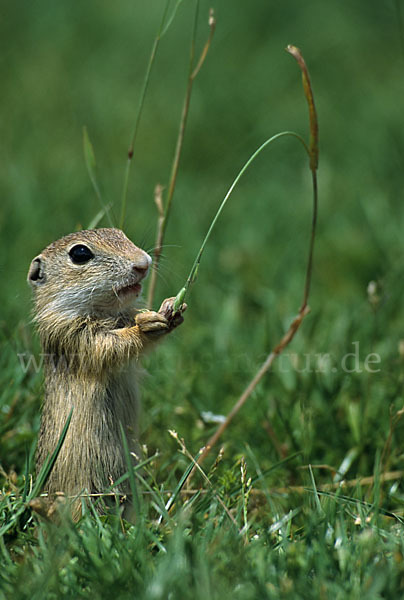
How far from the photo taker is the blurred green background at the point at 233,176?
415cm

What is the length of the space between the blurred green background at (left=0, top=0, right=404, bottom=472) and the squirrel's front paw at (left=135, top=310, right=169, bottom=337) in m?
0.69

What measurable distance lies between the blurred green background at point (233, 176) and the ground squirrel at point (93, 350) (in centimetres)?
60

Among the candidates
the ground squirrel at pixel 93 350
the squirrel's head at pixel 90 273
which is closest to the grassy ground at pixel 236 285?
the ground squirrel at pixel 93 350

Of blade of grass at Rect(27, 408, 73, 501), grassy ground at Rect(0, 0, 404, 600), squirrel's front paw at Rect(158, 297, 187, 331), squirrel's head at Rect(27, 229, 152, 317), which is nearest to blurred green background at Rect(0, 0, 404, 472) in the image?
grassy ground at Rect(0, 0, 404, 600)

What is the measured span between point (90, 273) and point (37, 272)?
34 cm

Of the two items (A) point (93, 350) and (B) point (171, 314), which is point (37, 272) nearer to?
(A) point (93, 350)

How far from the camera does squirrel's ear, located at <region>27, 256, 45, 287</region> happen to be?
325 centimetres

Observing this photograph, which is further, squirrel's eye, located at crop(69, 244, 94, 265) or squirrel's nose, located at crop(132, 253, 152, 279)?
squirrel's eye, located at crop(69, 244, 94, 265)

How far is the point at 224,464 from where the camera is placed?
3.58 metres

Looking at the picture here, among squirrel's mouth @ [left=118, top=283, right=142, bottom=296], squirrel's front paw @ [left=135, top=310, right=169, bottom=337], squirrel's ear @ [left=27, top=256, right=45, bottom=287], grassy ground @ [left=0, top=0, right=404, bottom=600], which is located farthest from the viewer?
squirrel's ear @ [left=27, top=256, right=45, bottom=287]

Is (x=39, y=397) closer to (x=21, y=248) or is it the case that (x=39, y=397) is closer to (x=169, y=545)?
(x=169, y=545)

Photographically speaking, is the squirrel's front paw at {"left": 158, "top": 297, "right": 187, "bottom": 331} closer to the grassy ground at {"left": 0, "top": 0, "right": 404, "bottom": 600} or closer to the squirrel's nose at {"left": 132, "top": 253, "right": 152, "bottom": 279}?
the squirrel's nose at {"left": 132, "top": 253, "right": 152, "bottom": 279}

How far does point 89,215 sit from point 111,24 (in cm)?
424

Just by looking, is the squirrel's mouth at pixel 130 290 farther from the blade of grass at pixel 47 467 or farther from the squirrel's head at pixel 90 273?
the blade of grass at pixel 47 467
